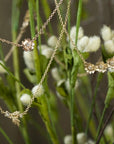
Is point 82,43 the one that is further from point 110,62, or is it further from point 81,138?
point 81,138

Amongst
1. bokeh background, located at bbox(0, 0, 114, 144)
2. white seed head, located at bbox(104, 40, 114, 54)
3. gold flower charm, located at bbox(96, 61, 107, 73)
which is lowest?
gold flower charm, located at bbox(96, 61, 107, 73)

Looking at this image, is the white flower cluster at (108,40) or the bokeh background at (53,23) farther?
the bokeh background at (53,23)

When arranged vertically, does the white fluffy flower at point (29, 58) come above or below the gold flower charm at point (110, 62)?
above

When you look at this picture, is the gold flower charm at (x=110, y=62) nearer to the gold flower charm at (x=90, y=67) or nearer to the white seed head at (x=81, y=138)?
the gold flower charm at (x=90, y=67)

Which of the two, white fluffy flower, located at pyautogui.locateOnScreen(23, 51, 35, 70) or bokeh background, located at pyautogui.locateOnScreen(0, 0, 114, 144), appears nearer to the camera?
white fluffy flower, located at pyautogui.locateOnScreen(23, 51, 35, 70)

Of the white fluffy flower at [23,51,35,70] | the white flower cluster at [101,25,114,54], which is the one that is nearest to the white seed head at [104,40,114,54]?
the white flower cluster at [101,25,114,54]

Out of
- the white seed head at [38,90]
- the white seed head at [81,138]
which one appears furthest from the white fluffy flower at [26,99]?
the white seed head at [81,138]

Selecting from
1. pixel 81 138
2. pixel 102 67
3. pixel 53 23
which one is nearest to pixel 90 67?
pixel 102 67

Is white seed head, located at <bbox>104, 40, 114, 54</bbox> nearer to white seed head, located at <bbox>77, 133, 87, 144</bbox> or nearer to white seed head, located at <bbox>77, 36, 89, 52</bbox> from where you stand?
white seed head, located at <bbox>77, 36, 89, 52</bbox>

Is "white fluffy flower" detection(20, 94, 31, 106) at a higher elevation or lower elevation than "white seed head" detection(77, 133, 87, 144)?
higher

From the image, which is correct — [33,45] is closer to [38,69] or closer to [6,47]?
[38,69]

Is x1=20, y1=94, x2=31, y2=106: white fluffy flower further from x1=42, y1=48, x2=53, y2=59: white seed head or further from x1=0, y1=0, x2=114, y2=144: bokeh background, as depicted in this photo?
x1=0, y1=0, x2=114, y2=144: bokeh background
